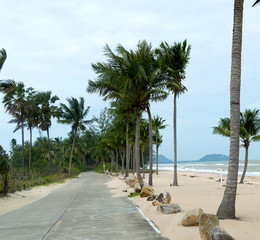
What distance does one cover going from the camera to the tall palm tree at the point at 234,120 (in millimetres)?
8719

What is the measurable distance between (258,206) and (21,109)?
1515 inches

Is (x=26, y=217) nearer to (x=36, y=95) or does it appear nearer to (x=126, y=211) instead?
(x=126, y=211)

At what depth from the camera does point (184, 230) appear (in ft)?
25.9

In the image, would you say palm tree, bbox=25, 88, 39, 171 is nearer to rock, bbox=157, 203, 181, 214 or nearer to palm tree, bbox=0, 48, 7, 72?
palm tree, bbox=0, 48, 7, 72

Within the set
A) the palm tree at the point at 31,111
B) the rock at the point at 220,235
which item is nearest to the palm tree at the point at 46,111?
the palm tree at the point at 31,111

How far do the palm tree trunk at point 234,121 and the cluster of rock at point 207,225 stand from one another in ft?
3.19

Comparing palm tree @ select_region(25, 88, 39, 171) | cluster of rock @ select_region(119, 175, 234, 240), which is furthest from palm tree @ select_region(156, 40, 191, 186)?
palm tree @ select_region(25, 88, 39, 171)

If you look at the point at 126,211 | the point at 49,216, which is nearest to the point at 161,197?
the point at 126,211

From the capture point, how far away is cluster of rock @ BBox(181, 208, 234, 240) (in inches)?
225

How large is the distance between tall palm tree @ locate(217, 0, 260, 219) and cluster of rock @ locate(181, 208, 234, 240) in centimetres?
97

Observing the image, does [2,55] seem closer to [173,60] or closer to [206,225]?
[173,60]

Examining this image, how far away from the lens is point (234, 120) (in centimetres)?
898

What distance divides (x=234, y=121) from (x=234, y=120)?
3cm

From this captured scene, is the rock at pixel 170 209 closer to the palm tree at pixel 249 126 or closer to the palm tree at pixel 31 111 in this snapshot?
the palm tree at pixel 249 126
